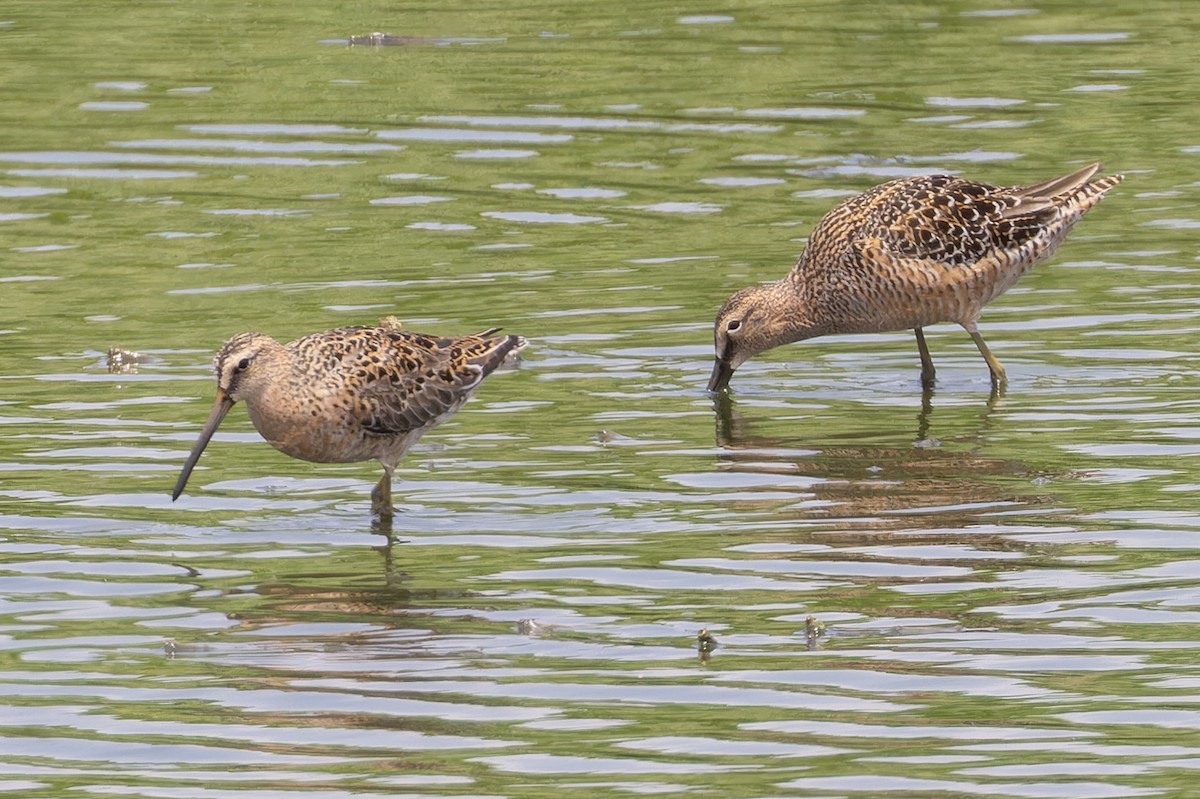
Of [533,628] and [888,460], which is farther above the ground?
[533,628]

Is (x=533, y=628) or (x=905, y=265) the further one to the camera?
(x=905, y=265)

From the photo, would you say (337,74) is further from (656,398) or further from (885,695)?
(885,695)

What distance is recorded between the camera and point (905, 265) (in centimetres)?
1499

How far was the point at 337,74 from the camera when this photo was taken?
22734 mm

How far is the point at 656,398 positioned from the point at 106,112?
917 cm

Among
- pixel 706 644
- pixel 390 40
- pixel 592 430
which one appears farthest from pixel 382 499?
pixel 390 40

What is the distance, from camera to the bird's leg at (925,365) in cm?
1491

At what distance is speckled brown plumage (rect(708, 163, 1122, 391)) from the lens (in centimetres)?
1493

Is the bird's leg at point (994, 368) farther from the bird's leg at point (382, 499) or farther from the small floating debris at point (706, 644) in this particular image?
the small floating debris at point (706, 644)

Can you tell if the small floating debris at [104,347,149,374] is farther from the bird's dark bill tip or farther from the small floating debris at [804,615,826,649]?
the small floating debris at [804,615,826,649]

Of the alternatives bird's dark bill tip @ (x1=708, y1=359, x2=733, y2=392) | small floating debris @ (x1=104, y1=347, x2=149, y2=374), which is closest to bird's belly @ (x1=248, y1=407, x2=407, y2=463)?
small floating debris @ (x1=104, y1=347, x2=149, y2=374)

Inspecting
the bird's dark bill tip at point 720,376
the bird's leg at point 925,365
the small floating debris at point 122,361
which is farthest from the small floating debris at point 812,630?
the small floating debris at point 122,361

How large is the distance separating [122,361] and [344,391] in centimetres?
314

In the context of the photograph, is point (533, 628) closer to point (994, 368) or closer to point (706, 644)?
point (706, 644)
